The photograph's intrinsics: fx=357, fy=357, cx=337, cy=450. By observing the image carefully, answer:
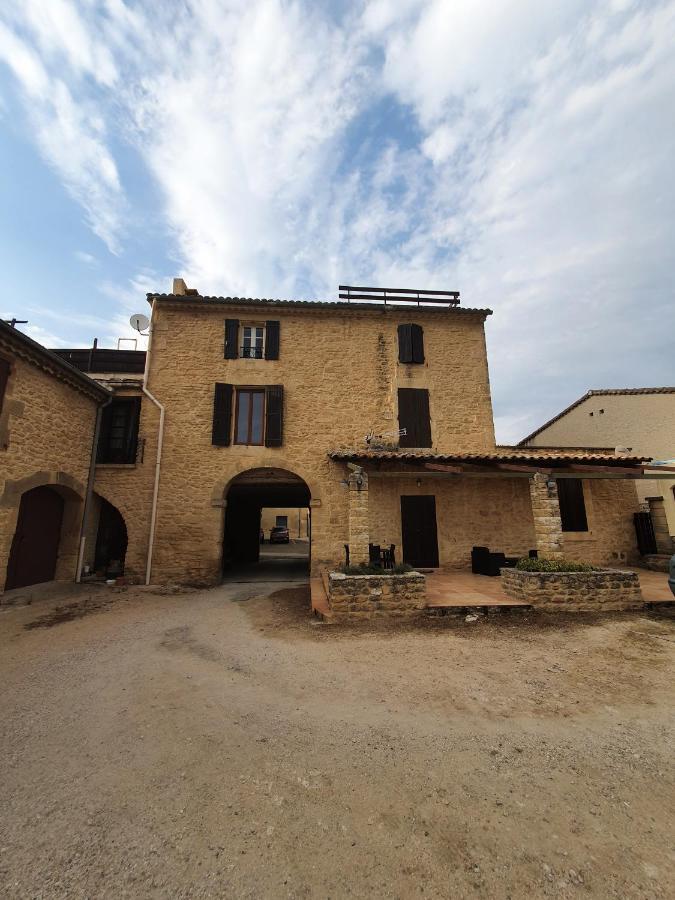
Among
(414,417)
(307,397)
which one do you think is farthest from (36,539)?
(414,417)

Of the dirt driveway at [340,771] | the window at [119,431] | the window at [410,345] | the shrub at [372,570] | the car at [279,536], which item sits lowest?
the dirt driveway at [340,771]

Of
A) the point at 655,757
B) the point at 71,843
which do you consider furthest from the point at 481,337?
the point at 71,843

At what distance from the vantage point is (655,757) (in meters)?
2.76

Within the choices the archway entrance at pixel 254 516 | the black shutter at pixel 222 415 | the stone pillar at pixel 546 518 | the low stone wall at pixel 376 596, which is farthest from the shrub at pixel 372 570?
the black shutter at pixel 222 415

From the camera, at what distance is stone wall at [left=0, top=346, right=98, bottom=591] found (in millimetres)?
7406

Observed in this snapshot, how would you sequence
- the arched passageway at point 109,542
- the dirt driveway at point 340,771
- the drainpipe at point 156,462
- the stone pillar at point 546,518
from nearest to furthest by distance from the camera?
the dirt driveway at point 340,771 < the stone pillar at point 546,518 < the drainpipe at point 156,462 < the arched passageway at point 109,542

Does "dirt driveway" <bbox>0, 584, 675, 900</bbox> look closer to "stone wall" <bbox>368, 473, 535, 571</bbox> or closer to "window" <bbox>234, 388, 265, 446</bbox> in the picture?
"stone wall" <bbox>368, 473, 535, 571</bbox>

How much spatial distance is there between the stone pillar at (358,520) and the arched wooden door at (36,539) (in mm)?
7375

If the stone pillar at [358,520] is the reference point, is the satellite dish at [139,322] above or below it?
above

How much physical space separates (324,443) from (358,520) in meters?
3.65

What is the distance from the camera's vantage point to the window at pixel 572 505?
10.9 m

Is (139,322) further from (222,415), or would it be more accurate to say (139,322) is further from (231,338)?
(222,415)

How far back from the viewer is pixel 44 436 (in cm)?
834

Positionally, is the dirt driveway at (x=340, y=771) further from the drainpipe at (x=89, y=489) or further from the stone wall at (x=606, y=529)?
the stone wall at (x=606, y=529)
